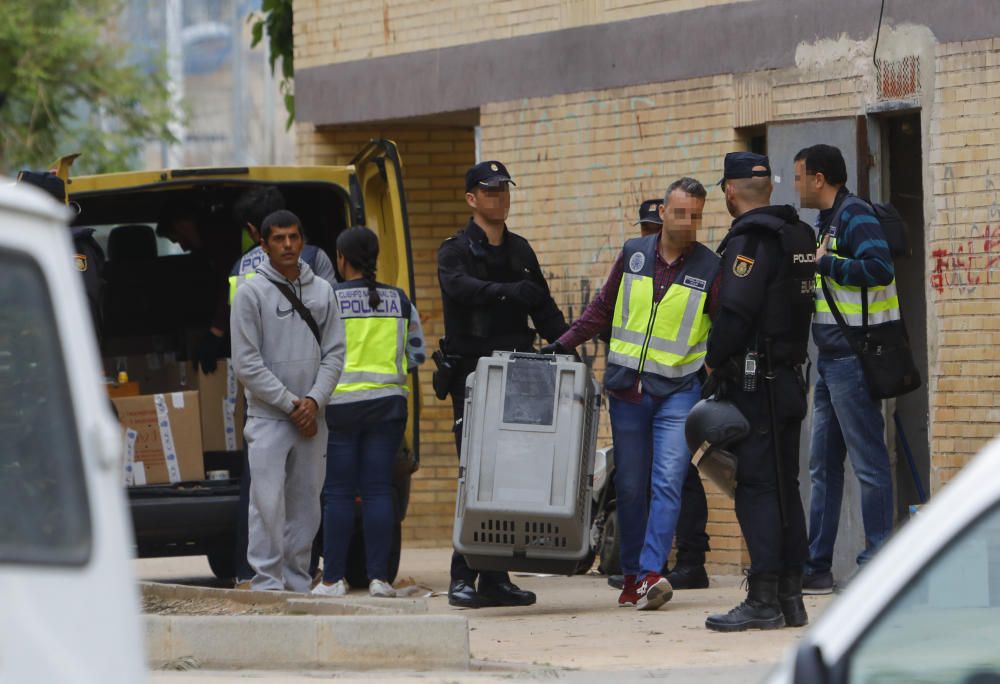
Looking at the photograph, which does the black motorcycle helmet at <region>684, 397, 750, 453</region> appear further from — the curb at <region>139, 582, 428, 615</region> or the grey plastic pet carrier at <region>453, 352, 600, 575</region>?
the curb at <region>139, 582, 428, 615</region>

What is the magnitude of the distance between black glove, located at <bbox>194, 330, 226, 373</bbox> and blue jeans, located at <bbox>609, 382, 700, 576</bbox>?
2555mm

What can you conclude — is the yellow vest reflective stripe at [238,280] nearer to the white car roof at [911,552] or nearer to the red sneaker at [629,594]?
the red sneaker at [629,594]

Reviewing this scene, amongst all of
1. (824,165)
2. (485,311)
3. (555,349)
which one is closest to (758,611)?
(555,349)

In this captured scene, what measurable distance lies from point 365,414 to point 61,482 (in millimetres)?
6353

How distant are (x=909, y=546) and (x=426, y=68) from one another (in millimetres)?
10762

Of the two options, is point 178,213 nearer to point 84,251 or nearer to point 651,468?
point 84,251

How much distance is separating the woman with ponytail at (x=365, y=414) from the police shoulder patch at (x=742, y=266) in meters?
2.23

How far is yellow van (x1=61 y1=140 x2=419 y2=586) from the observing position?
33.1 feet

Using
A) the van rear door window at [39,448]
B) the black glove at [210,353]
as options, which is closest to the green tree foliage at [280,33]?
the black glove at [210,353]

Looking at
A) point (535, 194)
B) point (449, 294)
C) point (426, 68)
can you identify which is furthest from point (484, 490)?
point (426, 68)

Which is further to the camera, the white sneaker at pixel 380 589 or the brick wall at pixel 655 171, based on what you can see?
the brick wall at pixel 655 171

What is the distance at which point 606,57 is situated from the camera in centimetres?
1204

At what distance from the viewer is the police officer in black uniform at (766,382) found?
8023mm

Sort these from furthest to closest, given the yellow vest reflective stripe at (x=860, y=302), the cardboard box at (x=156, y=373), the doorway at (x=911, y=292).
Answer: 1. the doorway at (x=911, y=292)
2. the cardboard box at (x=156, y=373)
3. the yellow vest reflective stripe at (x=860, y=302)
